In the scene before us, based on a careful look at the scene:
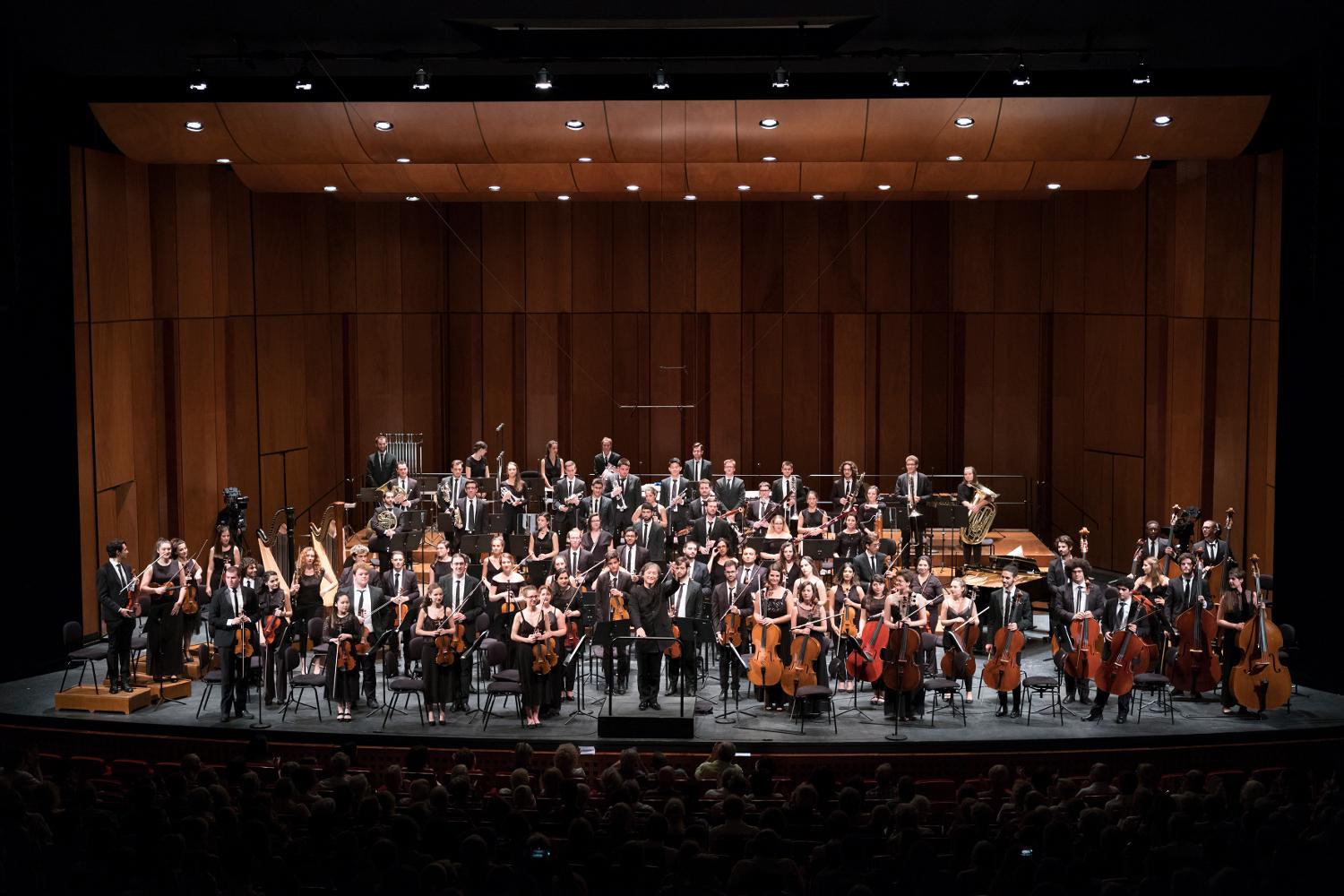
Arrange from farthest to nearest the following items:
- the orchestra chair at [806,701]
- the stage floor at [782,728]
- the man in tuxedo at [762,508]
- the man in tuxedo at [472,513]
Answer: the man in tuxedo at [762,508], the man in tuxedo at [472,513], the orchestra chair at [806,701], the stage floor at [782,728]

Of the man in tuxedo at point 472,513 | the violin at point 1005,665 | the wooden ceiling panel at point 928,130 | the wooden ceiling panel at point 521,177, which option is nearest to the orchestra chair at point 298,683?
the man in tuxedo at point 472,513

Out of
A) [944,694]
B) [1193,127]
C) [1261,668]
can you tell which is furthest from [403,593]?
[1193,127]

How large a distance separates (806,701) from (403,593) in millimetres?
3345

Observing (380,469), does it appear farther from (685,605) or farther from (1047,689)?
(1047,689)

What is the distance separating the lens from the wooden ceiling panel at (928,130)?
12734mm

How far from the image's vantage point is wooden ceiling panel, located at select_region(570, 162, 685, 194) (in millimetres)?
15055

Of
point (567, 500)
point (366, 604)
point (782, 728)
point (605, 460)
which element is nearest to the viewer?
point (782, 728)

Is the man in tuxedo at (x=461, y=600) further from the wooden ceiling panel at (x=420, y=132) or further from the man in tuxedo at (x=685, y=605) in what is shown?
the wooden ceiling panel at (x=420, y=132)

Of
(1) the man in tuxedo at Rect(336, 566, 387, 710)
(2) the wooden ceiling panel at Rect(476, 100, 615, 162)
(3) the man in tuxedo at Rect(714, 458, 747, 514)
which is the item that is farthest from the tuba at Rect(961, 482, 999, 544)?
(1) the man in tuxedo at Rect(336, 566, 387, 710)

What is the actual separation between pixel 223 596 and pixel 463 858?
19.0ft

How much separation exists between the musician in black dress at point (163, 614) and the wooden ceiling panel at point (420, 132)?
164 inches

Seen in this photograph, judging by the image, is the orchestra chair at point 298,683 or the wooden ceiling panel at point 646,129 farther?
the wooden ceiling panel at point 646,129

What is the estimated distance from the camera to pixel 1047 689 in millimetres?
11359

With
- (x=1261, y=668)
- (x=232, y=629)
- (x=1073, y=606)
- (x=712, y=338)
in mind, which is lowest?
(x=1261, y=668)
